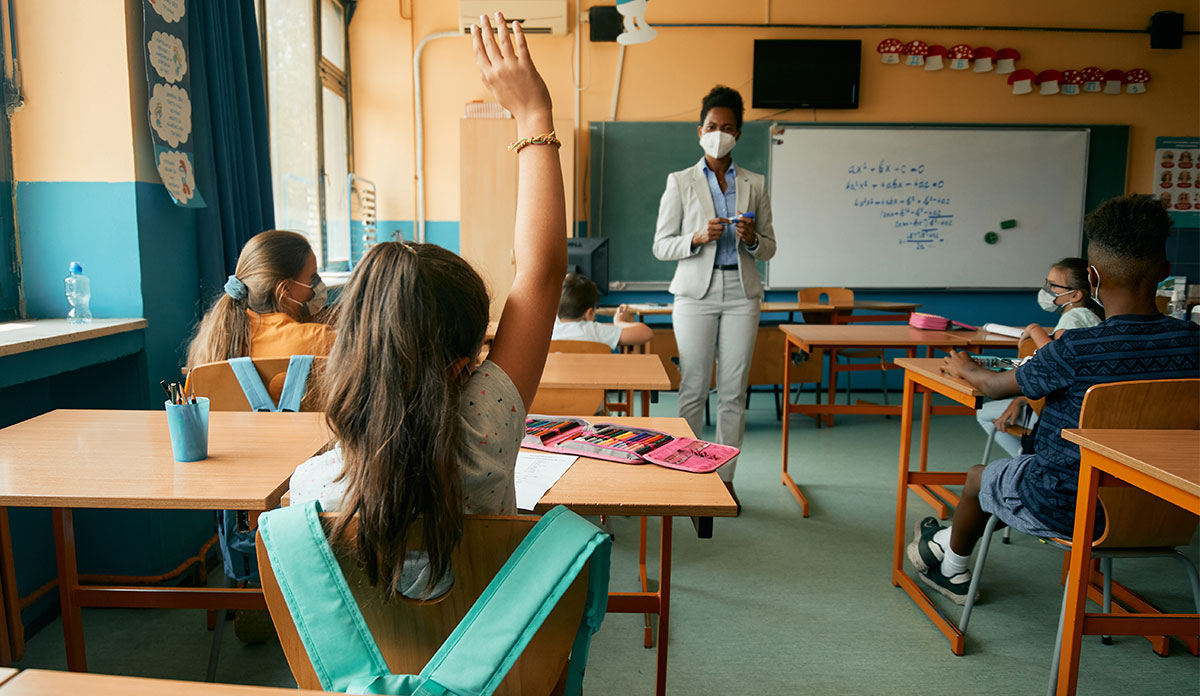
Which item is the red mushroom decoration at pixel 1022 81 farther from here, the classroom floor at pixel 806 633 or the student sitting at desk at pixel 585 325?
the student sitting at desk at pixel 585 325

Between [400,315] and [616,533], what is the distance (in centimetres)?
212

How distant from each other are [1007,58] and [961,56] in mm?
325

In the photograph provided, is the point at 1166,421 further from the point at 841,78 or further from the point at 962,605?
the point at 841,78

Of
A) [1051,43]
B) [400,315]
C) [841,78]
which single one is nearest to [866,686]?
[400,315]

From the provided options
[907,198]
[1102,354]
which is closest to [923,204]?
[907,198]

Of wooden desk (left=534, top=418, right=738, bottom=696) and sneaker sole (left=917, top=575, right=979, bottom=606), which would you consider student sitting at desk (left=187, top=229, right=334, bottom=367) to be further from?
sneaker sole (left=917, top=575, right=979, bottom=606)

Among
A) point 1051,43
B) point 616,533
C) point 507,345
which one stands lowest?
point 616,533

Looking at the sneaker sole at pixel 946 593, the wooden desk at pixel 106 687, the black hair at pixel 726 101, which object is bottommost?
the sneaker sole at pixel 946 593

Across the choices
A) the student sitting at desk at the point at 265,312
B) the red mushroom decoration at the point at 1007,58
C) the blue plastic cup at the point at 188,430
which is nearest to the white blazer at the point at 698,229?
the student sitting at desk at the point at 265,312

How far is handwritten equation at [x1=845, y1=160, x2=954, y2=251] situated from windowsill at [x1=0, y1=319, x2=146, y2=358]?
4699 mm

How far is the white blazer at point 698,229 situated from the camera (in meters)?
2.92

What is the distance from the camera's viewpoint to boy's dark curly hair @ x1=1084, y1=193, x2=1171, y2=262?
169 centimetres

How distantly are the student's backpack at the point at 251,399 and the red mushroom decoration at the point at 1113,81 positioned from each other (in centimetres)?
600

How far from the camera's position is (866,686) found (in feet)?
5.90
